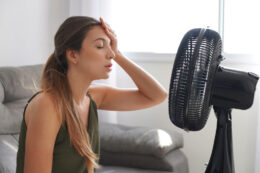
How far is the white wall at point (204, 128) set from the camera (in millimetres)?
2959

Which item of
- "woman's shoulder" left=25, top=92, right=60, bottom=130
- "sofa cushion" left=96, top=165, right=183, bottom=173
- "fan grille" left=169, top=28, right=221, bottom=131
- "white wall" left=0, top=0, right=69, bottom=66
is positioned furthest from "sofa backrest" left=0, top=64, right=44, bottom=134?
"fan grille" left=169, top=28, right=221, bottom=131

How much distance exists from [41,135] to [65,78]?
0.70 ft

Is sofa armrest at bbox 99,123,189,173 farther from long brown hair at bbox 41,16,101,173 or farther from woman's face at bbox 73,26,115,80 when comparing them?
woman's face at bbox 73,26,115,80

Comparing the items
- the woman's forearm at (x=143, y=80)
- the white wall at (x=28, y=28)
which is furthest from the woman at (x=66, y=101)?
the white wall at (x=28, y=28)

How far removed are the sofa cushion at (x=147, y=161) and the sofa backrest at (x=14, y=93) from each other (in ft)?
1.91

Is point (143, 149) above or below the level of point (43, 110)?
below

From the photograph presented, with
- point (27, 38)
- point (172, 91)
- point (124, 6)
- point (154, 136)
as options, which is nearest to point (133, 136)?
point (154, 136)

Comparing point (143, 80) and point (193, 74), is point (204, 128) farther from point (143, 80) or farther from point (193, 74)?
point (193, 74)

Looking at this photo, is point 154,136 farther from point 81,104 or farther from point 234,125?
point 81,104

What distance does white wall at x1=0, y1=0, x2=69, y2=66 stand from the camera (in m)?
2.66

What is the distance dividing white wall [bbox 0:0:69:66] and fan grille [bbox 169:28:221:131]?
6.00 feet

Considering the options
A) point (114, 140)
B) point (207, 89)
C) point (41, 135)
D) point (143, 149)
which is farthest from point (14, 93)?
point (207, 89)

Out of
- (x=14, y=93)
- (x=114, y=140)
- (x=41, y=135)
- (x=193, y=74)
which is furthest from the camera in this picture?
(x=114, y=140)

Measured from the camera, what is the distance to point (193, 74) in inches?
40.3
